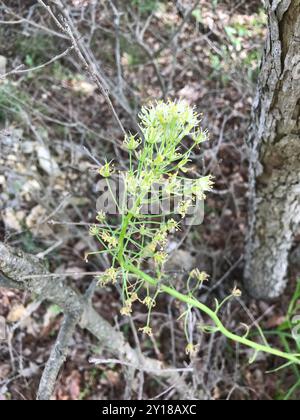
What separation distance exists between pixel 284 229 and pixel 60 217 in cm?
125

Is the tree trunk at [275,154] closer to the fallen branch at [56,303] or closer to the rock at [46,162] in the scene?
the fallen branch at [56,303]

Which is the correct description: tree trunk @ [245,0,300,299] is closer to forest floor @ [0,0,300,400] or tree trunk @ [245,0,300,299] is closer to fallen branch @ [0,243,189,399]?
forest floor @ [0,0,300,400]

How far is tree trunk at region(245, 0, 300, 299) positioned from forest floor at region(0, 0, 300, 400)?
217mm

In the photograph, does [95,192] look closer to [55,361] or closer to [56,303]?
[56,303]

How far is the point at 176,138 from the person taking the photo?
1175 millimetres

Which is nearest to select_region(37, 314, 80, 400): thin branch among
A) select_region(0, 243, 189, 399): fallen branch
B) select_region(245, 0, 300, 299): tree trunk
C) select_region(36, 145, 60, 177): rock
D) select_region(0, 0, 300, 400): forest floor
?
select_region(0, 243, 189, 399): fallen branch

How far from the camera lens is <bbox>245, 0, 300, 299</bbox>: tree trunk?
4.56 feet

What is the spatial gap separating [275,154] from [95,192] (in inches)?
56.6

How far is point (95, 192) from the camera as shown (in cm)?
293

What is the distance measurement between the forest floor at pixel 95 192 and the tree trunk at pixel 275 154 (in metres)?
0.22

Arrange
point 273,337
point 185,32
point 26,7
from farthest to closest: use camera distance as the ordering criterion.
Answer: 1. point 185,32
2. point 26,7
3. point 273,337

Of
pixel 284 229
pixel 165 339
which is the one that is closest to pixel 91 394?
pixel 165 339
